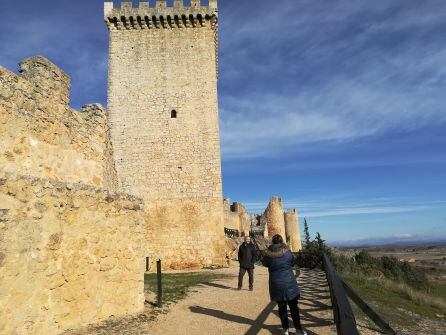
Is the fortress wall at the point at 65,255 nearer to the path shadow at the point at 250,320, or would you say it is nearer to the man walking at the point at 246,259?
the path shadow at the point at 250,320

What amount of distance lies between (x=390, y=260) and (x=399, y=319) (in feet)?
51.5

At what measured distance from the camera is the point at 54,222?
15.3ft

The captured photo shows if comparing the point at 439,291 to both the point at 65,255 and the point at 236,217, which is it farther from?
the point at 65,255

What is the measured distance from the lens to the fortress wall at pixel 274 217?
31.9 metres

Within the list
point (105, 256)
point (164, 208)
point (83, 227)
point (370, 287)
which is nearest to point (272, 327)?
point (105, 256)

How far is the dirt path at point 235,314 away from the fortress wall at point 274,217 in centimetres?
2351

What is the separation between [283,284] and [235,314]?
5.80 feet

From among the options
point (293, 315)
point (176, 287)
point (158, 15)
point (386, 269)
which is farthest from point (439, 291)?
point (158, 15)

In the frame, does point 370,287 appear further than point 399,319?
Yes

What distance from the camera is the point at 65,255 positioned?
481cm

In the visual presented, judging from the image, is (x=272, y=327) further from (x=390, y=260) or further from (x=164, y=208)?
(x=390, y=260)

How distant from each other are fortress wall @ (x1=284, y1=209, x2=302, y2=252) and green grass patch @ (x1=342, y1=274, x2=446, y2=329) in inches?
922

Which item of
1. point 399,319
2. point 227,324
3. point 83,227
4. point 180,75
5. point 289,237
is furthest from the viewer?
point 289,237

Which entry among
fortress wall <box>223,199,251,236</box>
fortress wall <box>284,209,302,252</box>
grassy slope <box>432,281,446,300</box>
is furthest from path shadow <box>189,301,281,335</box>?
fortress wall <box>284,209,302,252</box>
